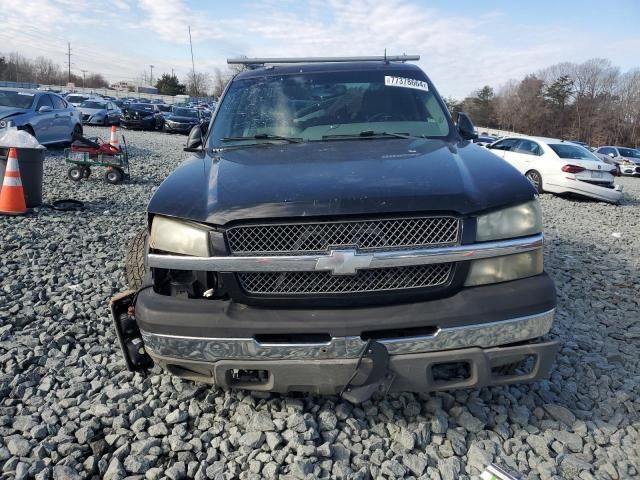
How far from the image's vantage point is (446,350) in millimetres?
2232

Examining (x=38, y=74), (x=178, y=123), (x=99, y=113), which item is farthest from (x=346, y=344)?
(x=38, y=74)

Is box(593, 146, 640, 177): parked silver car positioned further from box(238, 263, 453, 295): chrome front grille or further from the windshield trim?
box(238, 263, 453, 295): chrome front grille

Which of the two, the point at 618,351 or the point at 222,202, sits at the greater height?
the point at 222,202

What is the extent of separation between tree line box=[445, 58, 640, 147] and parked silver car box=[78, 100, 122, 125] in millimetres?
45992

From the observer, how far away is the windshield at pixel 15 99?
12522 mm

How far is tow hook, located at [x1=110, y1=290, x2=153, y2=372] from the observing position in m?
2.69

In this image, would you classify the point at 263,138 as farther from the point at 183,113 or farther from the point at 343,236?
the point at 183,113

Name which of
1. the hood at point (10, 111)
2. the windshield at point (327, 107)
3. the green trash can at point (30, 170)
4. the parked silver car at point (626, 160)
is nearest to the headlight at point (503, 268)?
the windshield at point (327, 107)

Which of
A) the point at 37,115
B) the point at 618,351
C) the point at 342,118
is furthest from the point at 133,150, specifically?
the point at 618,351

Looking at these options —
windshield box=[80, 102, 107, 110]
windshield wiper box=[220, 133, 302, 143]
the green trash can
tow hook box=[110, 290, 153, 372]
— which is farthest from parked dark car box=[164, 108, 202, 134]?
tow hook box=[110, 290, 153, 372]

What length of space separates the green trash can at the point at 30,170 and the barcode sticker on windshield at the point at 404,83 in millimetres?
5822

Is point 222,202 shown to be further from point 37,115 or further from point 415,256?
point 37,115

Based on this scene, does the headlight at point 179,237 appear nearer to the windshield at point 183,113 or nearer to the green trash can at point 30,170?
the green trash can at point 30,170

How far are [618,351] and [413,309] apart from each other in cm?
217
